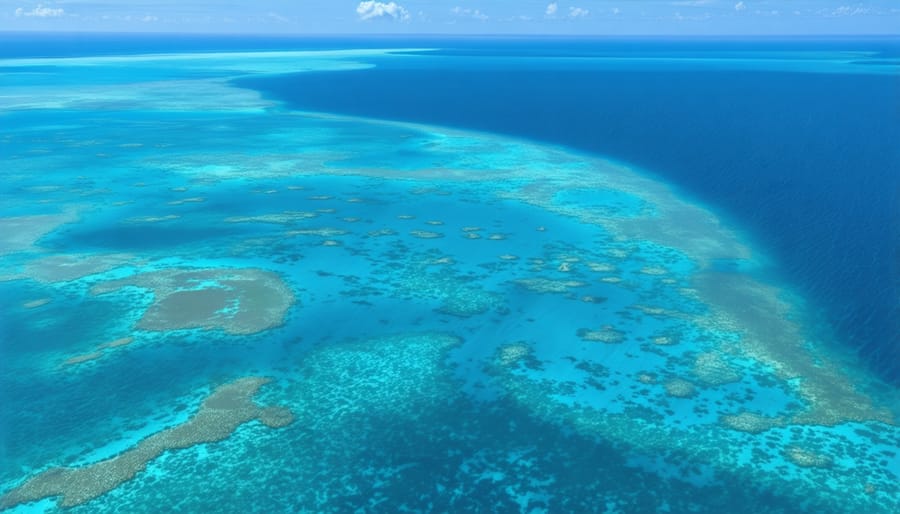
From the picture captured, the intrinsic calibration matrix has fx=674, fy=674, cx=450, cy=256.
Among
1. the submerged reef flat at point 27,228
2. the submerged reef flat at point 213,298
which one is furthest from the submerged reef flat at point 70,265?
the submerged reef flat at point 27,228

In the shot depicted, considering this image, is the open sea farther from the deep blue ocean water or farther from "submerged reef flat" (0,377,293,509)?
the deep blue ocean water

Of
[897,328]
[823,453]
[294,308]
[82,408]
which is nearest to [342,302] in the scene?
[294,308]

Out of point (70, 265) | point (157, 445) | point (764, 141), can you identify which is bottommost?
point (157, 445)

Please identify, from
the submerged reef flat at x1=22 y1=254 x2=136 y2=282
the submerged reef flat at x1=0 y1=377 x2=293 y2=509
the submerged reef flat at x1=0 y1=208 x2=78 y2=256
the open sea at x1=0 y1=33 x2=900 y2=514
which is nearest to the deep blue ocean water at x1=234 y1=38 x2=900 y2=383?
the open sea at x1=0 y1=33 x2=900 y2=514

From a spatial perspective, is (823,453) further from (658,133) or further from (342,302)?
(658,133)

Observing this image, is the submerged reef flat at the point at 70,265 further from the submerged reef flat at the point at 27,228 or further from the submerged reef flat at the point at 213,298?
the submerged reef flat at the point at 27,228

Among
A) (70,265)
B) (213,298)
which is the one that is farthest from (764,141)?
(70,265)

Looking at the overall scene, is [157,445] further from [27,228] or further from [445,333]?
[27,228]
